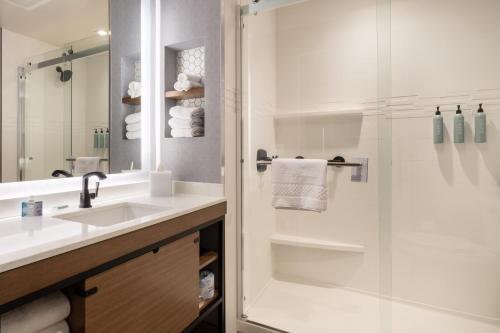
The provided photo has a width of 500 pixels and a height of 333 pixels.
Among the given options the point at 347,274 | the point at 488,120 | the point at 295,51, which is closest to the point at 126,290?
the point at 347,274

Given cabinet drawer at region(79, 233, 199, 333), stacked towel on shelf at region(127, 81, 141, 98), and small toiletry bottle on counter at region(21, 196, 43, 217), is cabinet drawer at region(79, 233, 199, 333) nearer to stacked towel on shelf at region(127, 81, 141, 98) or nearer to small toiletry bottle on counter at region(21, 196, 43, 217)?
small toiletry bottle on counter at region(21, 196, 43, 217)

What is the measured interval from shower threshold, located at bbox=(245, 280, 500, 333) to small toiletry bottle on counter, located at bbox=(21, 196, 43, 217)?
1.30m

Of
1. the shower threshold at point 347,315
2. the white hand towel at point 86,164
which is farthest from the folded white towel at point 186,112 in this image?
the shower threshold at point 347,315

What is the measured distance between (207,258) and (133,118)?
95cm

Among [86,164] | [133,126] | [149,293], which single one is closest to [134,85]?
[133,126]

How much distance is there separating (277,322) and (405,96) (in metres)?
1.68

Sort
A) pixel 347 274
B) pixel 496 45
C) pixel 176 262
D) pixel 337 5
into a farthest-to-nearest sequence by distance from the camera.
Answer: pixel 347 274 < pixel 337 5 < pixel 496 45 < pixel 176 262

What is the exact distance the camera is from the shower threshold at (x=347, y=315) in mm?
1647

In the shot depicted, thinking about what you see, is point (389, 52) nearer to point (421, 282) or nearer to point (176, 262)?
point (421, 282)

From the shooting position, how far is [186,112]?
165 cm

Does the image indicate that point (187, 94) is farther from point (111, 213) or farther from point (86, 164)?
point (111, 213)

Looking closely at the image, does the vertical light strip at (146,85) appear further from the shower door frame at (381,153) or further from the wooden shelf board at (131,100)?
the shower door frame at (381,153)

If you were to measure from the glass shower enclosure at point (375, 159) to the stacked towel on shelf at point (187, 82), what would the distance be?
11.3 inches

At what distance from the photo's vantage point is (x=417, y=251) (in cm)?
187
